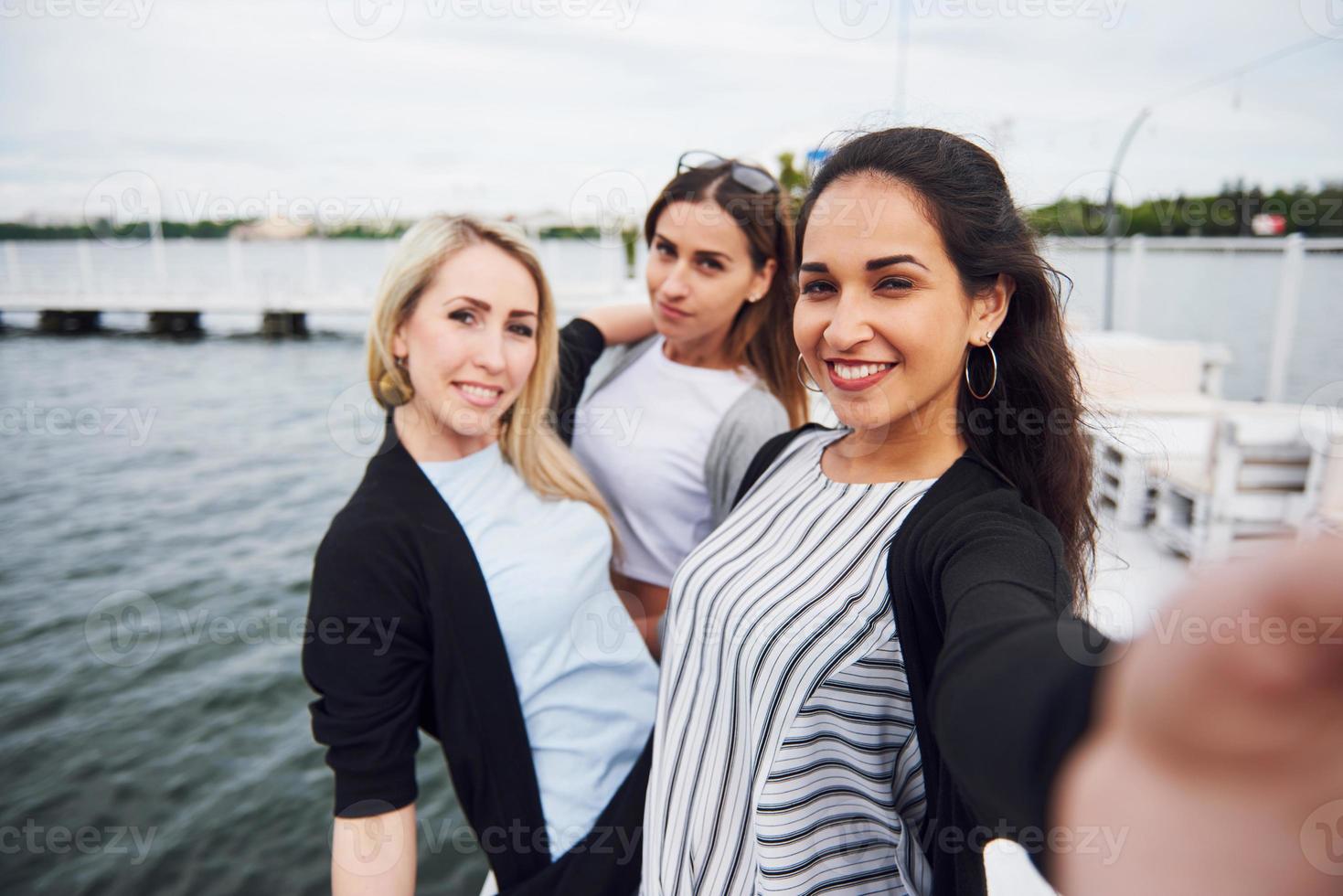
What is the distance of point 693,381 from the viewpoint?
2.32 meters

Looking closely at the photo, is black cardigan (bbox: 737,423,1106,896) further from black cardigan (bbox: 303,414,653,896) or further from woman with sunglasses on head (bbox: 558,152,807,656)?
woman with sunglasses on head (bbox: 558,152,807,656)

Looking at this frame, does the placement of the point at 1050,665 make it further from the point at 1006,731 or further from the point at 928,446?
the point at 928,446

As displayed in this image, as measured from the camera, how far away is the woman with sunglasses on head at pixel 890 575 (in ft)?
3.09

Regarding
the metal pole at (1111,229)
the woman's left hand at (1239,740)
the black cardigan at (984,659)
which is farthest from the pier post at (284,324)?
the woman's left hand at (1239,740)

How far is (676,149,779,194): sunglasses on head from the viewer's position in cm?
227

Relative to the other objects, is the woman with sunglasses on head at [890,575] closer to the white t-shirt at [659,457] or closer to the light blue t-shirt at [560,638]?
the light blue t-shirt at [560,638]

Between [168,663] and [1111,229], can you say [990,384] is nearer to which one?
[168,663]

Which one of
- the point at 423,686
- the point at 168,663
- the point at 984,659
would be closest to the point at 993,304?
the point at 984,659

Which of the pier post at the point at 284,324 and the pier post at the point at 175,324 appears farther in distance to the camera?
the pier post at the point at 175,324

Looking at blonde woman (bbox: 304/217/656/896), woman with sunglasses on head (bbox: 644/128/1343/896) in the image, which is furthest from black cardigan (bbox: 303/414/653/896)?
woman with sunglasses on head (bbox: 644/128/1343/896)

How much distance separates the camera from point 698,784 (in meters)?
1.37

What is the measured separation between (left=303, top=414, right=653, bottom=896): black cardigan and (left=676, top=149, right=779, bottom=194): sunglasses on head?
1.28 m

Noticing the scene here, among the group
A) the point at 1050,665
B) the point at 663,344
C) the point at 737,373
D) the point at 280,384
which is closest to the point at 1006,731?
the point at 1050,665

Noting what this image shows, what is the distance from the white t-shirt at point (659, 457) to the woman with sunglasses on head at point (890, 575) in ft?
2.01
